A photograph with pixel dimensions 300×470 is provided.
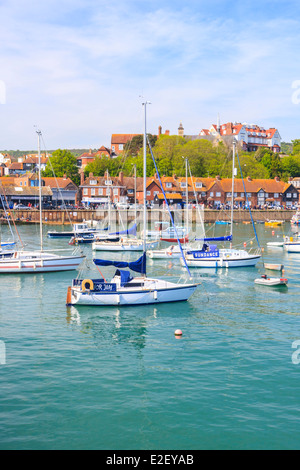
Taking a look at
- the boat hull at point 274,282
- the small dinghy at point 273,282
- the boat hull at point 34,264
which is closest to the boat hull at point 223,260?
the small dinghy at point 273,282

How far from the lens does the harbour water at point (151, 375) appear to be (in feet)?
54.1

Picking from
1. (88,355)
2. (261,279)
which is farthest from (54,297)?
(261,279)

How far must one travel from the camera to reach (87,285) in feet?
105

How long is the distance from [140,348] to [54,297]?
45.5ft

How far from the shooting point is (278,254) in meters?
63.3

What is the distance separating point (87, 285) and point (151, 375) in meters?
12.0

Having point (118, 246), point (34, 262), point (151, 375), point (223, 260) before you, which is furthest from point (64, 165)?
point (151, 375)

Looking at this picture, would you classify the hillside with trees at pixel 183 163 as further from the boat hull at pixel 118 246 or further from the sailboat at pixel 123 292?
the sailboat at pixel 123 292

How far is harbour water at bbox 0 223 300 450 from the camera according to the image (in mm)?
16500

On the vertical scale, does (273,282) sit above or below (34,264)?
below

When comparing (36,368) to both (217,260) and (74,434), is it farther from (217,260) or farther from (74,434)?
(217,260)

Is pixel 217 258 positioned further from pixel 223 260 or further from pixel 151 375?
pixel 151 375

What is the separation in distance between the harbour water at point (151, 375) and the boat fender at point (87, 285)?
61.5 inches

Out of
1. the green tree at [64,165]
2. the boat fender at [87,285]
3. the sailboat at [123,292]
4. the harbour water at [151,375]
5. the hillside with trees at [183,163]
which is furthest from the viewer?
the green tree at [64,165]
